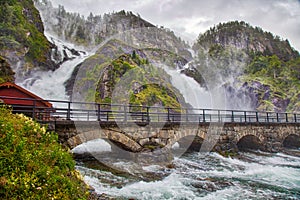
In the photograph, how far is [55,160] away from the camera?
571 cm

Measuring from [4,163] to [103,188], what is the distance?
4823mm

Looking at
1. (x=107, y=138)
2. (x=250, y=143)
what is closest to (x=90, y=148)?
(x=107, y=138)

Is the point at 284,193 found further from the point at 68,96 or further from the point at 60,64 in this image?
the point at 60,64

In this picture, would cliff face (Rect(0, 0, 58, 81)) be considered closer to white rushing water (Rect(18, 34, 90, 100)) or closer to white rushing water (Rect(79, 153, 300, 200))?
white rushing water (Rect(18, 34, 90, 100))

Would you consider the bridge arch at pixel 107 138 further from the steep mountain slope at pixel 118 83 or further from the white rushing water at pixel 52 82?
the white rushing water at pixel 52 82

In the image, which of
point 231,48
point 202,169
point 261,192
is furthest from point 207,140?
point 231,48

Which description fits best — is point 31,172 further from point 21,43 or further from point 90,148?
point 21,43

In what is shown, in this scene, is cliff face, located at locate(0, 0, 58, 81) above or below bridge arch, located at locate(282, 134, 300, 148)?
above

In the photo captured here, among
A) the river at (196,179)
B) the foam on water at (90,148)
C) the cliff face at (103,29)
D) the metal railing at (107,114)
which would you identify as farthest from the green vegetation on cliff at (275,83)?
the foam on water at (90,148)

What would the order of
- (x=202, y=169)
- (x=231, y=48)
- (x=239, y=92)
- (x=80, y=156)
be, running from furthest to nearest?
(x=231, y=48) → (x=239, y=92) → (x=80, y=156) → (x=202, y=169)

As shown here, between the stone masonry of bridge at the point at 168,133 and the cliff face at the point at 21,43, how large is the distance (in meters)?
27.6

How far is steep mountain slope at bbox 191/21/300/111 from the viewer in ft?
179

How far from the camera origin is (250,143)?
20875 millimetres

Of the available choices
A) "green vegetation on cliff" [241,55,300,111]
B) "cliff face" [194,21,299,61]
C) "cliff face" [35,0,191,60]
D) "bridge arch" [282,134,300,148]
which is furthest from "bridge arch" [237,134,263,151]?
"cliff face" [194,21,299,61]
